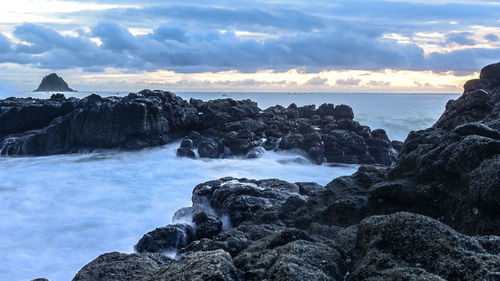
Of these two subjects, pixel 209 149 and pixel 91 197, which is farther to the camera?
pixel 209 149

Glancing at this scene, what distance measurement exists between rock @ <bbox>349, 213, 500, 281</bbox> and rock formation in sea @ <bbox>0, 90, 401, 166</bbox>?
2415 centimetres

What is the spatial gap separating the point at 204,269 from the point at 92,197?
1910 cm

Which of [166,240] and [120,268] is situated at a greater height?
[120,268]

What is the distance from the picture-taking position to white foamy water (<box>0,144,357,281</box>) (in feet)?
47.4

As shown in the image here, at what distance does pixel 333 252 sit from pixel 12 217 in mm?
18116

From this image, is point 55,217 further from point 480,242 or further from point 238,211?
point 480,242

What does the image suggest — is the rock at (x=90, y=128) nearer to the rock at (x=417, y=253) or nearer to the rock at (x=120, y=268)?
the rock at (x=120, y=268)

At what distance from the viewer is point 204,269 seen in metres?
4.53

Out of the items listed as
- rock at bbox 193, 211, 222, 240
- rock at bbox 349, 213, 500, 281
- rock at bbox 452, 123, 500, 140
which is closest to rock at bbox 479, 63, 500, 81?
rock at bbox 452, 123, 500, 140

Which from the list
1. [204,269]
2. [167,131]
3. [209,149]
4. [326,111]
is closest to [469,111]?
[204,269]

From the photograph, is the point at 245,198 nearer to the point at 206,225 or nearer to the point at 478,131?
the point at 206,225

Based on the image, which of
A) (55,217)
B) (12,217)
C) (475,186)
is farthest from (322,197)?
(12,217)

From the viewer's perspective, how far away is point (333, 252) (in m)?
5.29

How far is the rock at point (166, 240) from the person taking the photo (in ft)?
38.2
